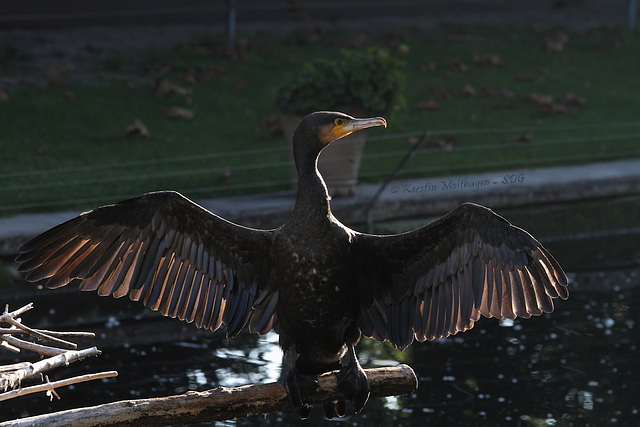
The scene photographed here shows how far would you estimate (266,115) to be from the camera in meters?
11.0

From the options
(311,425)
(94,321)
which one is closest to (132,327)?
(94,321)

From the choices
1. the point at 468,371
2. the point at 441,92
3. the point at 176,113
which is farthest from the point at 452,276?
the point at 441,92

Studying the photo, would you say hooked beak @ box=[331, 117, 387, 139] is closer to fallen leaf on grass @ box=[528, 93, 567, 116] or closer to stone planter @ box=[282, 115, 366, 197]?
stone planter @ box=[282, 115, 366, 197]

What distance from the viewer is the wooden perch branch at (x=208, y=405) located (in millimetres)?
3337

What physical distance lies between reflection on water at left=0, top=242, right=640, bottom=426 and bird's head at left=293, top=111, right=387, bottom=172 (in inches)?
93.4

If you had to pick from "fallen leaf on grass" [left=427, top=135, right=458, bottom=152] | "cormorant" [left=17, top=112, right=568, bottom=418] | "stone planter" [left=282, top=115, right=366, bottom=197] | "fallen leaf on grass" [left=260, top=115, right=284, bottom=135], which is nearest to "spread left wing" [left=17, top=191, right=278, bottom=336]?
"cormorant" [left=17, top=112, right=568, bottom=418]

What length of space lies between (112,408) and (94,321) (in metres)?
3.60

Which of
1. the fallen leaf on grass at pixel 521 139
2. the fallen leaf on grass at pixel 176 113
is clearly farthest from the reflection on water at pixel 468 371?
the fallen leaf on grass at pixel 176 113

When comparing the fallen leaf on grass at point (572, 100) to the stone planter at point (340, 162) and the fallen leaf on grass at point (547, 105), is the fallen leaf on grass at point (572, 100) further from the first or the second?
the stone planter at point (340, 162)

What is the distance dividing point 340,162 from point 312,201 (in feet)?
16.0

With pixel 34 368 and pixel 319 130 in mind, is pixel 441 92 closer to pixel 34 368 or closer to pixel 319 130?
pixel 319 130

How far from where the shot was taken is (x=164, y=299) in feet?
13.1

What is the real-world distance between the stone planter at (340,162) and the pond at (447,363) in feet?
6.57

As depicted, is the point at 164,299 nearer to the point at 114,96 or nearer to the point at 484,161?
the point at 484,161
